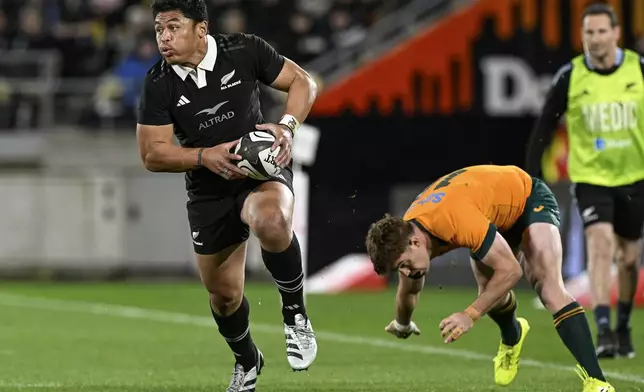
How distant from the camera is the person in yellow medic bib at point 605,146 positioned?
1033cm

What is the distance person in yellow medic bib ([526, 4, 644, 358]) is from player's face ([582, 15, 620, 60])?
0.03 feet

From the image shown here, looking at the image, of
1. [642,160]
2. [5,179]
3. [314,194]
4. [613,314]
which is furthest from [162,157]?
[5,179]

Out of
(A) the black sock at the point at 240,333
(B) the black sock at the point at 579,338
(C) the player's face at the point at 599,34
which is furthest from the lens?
(C) the player's face at the point at 599,34

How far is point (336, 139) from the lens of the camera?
1873 cm

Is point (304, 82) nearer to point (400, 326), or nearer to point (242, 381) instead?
point (400, 326)

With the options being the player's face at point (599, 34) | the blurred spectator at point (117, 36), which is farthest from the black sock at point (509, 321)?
the blurred spectator at point (117, 36)

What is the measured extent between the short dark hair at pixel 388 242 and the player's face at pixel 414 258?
3cm

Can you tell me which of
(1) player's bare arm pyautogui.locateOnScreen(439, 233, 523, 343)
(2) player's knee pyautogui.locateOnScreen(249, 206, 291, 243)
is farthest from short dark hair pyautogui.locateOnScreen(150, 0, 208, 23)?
(1) player's bare arm pyautogui.locateOnScreen(439, 233, 523, 343)

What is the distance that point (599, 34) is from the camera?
10180 mm

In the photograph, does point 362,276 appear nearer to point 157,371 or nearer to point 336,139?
point 336,139

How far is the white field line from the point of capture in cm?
1001

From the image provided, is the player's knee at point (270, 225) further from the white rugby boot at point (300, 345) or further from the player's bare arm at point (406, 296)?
the player's bare arm at point (406, 296)

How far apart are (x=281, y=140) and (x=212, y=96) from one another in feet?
1.67

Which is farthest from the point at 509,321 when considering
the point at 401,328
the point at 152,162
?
the point at 152,162
